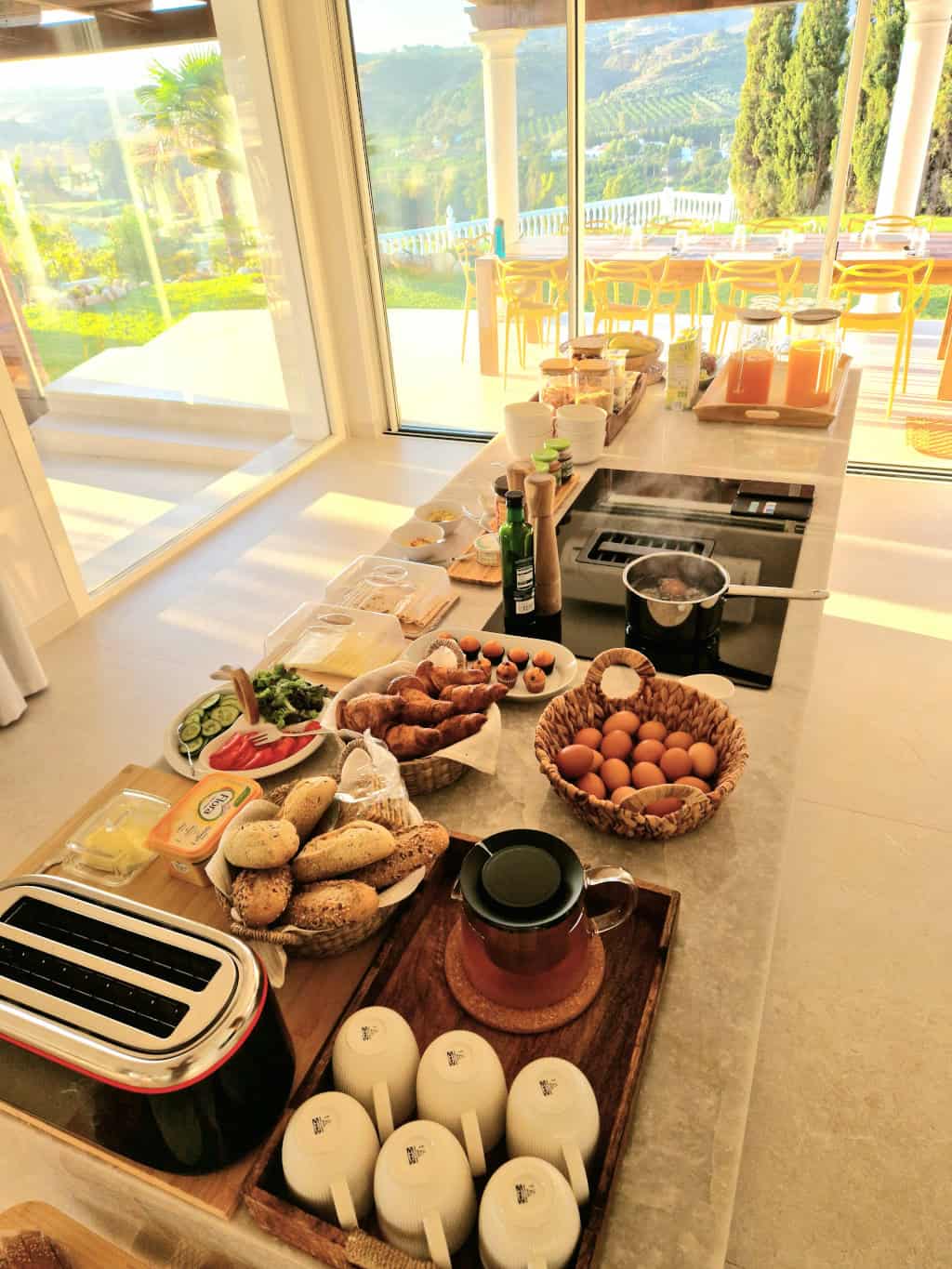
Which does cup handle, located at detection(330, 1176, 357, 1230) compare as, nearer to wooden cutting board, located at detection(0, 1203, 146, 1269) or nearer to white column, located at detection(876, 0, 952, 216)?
wooden cutting board, located at detection(0, 1203, 146, 1269)

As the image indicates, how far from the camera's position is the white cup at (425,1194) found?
667 millimetres

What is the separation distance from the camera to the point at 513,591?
152cm

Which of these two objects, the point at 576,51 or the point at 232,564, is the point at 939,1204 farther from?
the point at 576,51

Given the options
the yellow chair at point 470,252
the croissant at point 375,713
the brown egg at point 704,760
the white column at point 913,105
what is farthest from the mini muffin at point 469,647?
the white column at point 913,105

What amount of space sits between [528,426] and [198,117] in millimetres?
2560

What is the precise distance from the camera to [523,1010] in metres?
0.90

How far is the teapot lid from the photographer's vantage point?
2.79 feet

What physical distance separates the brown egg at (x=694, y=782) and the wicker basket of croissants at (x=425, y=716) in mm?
286

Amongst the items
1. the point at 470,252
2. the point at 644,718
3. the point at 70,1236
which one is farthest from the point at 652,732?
the point at 470,252

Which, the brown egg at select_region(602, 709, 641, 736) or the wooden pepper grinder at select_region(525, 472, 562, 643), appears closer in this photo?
the brown egg at select_region(602, 709, 641, 736)

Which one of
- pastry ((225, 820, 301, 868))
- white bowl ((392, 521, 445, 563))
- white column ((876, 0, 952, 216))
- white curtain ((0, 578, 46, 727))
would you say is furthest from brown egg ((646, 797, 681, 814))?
white column ((876, 0, 952, 216))

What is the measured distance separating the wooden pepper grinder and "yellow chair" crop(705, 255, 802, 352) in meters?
3.15

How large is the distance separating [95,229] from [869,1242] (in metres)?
3.73

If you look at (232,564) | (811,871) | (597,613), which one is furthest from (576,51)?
(811,871)
